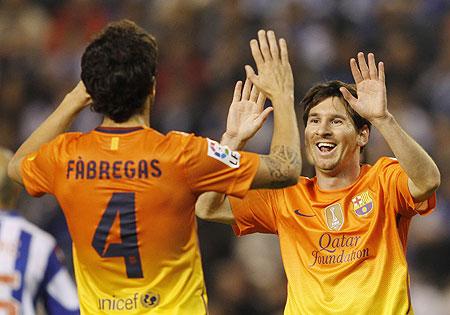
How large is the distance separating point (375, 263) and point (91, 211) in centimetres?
159

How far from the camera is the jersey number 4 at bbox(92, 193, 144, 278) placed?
5371mm

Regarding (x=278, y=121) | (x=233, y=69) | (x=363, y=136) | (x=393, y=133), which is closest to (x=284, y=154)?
(x=278, y=121)

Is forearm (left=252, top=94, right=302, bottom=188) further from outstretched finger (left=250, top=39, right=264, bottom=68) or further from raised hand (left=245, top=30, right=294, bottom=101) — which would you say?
outstretched finger (left=250, top=39, right=264, bottom=68)

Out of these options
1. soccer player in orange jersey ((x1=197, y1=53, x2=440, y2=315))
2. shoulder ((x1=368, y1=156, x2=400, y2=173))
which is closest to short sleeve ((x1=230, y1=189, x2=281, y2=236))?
soccer player in orange jersey ((x1=197, y1=53, x2=440, y2=315))

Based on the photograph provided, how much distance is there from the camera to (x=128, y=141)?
5410 mm

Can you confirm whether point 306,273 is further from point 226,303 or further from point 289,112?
point 226,303

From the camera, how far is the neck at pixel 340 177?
636cm

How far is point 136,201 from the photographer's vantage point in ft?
17.6

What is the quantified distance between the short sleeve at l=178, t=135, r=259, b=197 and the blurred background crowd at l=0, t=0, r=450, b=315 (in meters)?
5.19

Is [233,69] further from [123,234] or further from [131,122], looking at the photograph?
[123,234]

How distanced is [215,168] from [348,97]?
1092mm

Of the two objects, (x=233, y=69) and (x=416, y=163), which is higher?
(x=233, y=69)

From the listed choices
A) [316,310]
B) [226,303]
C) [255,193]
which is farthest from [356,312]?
[226,303]

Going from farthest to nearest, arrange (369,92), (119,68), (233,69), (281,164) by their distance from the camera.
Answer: (233,69) → (369,92) → (281,164) → (119,68)
